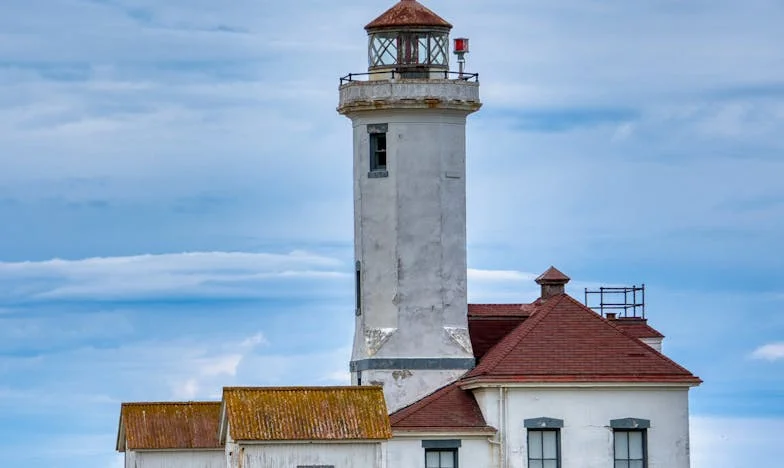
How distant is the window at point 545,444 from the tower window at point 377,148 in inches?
362

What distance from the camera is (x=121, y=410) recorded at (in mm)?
72125

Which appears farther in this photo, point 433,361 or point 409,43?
point 409,43

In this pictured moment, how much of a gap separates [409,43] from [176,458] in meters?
13.7

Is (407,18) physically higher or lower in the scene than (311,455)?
higher

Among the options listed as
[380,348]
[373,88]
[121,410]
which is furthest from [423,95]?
[121,410]

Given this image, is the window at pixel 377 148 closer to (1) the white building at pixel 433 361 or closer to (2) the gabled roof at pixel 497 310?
(1) the white building at pixel 433 361

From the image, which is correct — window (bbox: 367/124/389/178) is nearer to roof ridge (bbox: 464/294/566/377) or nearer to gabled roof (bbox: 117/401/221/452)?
roof ridge (bbox: 464/294/566/377)

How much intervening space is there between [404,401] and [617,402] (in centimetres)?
640

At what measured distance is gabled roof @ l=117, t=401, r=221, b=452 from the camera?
234 ft

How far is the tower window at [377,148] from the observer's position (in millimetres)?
70688

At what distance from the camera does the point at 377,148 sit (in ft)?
233

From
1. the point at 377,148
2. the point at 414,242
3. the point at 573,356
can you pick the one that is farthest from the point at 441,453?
the point at 377,148

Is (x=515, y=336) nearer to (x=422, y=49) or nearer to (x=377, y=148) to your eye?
(x=377, y=148)

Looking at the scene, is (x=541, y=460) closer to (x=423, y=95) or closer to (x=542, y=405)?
Answer: (x=542, y=405)
